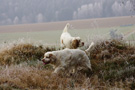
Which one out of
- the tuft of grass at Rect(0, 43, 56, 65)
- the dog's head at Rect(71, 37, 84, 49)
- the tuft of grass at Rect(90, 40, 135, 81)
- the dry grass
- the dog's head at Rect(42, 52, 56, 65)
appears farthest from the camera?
the tuft of grass at Rect(0, 43, 56, 65)

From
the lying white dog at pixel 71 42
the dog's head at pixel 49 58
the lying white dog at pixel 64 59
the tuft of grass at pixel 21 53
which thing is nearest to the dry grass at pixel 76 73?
the tuft of grass at pixel 21 53

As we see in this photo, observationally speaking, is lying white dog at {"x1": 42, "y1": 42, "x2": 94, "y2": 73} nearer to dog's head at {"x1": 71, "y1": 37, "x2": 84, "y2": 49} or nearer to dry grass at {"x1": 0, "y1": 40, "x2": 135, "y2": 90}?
dry grass at {"x1": 0, "y1": 40, "x2": 135, "y2": 90}

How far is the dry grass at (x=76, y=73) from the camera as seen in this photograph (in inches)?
170

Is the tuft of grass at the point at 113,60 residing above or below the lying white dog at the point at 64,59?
below

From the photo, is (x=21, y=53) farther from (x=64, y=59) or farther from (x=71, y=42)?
(x=64, y=59)

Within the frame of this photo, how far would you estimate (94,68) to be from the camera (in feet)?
20.3

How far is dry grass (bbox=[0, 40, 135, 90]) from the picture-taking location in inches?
170

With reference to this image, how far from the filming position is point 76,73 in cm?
538

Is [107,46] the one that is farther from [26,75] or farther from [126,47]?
[26,75]

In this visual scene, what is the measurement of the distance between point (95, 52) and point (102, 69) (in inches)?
69.2

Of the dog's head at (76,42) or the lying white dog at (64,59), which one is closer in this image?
the lying white dog at (64,59)

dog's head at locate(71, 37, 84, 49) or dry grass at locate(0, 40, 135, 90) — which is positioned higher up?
dog's head at locate(71, 37, 84, 49)

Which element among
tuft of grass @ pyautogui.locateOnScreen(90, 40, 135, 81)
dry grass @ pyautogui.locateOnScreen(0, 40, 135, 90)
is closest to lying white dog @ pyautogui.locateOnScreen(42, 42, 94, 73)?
dry grass @ pyautogui.locateOnScreen(0, 40, 135, 90)

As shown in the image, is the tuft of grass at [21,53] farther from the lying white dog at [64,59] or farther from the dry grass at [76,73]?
the lying white dog at [64,59]
